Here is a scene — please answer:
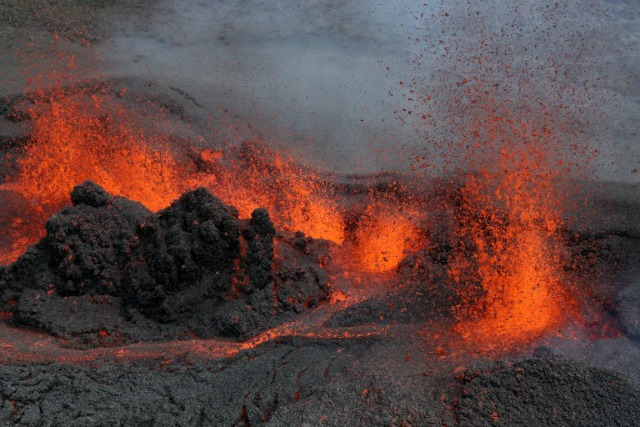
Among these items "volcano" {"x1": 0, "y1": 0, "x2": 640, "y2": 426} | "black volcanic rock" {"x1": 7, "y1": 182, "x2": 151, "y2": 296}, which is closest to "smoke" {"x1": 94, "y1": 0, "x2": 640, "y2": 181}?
"volcano" {"x1": 0, "y1": 0, "x2": 640, "y2": 426}

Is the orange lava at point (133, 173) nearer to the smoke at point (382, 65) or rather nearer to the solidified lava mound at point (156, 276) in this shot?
the smoke at point (382, 65)

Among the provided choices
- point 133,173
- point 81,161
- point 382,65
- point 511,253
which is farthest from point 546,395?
point 382,65

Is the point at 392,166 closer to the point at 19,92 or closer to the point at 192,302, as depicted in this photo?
the point at 192,302

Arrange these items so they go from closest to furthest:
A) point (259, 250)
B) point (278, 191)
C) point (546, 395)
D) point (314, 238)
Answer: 1. point (546, 395)
2. point (259, 250)
3. point (314, 238)
4. point (278, 191)

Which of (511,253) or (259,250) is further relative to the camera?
(511,253)

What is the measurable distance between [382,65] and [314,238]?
3.13m

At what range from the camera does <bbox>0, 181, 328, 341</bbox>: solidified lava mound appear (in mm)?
2980

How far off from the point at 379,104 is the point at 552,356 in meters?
3.59

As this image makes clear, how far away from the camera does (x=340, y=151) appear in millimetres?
4871

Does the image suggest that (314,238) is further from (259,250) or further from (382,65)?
(382,65)

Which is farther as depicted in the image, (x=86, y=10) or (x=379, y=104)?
(x=86, y=10)

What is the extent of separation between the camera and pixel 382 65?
20.4 ft

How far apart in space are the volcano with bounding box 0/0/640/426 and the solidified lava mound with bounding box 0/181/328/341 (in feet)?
0.04

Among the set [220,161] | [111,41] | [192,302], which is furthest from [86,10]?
[192,302]
